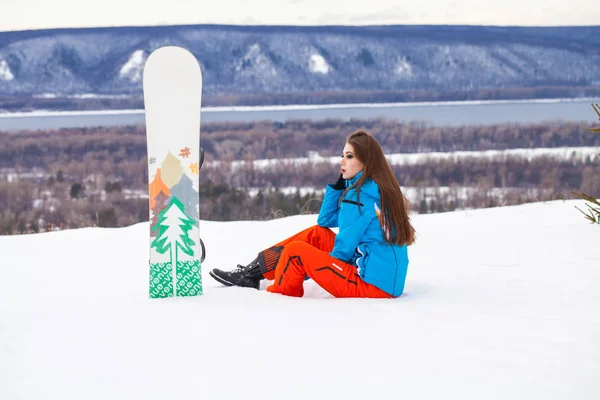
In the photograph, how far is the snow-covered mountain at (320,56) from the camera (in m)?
60.3

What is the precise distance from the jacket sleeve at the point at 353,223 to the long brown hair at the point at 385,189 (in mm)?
66

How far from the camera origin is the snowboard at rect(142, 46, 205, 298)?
4598 millimetres

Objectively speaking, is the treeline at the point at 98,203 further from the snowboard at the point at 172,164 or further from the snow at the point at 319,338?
the snowboard at the point at 172,164

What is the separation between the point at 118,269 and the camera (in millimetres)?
6461

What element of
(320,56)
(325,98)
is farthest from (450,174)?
(325,98)

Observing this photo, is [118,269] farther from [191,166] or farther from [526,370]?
[526,370]

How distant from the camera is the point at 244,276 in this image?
→ 16.0 ft

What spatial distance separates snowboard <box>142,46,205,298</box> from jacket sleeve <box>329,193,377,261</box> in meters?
0.91

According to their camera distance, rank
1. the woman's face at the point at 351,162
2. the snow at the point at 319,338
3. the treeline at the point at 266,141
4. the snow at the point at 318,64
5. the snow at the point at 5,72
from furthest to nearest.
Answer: the snow at the point at 318,64 → the snow at the point at 5,72 → the treeline at the point at 266,141 → the woman's face at the point at 351,162 → the snow at the point at 319,338

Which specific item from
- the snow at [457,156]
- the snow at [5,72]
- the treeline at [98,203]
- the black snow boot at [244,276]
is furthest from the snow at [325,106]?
the black snow boot at [244,276]

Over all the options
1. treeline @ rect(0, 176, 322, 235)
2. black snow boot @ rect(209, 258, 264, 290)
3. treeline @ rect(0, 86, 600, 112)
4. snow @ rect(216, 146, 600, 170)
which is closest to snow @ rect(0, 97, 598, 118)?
treeline @ rect(0, 86, 600, 112)

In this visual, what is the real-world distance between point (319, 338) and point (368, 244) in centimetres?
92

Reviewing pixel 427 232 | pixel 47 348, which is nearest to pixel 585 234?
pixel 427 232

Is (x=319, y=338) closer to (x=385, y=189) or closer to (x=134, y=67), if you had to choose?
(x=385, y=189)
